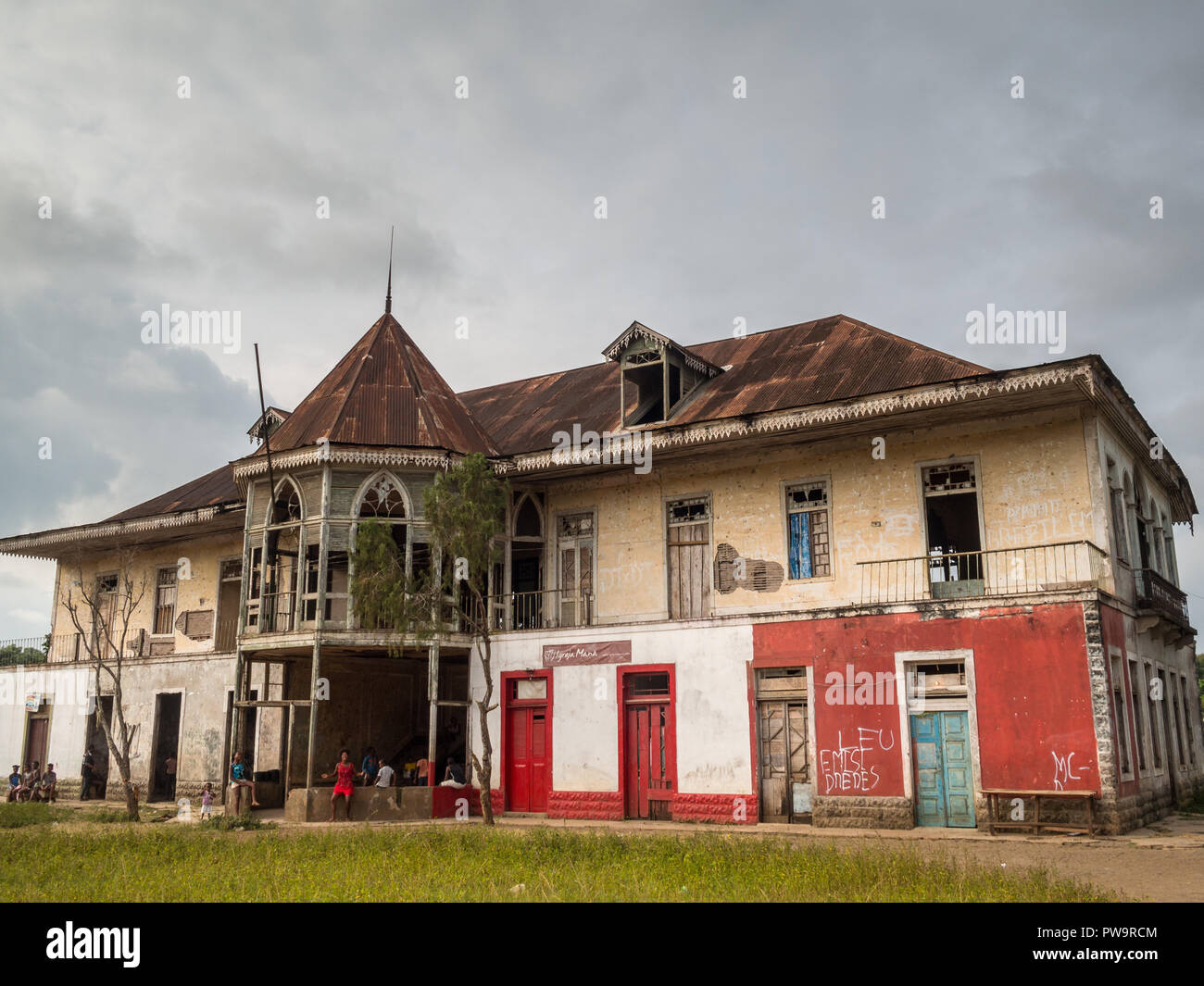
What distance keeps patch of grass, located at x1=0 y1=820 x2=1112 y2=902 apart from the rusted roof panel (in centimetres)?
1143

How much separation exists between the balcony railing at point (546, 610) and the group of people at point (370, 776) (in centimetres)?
291

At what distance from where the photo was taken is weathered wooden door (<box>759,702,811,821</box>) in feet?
55.5

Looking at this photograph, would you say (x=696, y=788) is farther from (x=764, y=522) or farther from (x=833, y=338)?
(x=833, y=338)

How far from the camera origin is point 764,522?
745 inches

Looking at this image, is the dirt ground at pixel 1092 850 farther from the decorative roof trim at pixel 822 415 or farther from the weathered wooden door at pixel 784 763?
the decorative roof trim at pixel 822 415

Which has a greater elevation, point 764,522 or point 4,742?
point 764,522

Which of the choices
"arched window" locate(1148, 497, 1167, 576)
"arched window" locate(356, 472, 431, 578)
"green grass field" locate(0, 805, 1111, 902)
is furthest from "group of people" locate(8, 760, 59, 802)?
"arched window" locate(1148, 497, 1167, 576)

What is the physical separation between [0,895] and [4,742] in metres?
21.1

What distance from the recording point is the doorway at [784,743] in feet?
55.7

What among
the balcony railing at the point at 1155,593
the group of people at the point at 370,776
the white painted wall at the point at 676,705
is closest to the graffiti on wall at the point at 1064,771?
the balcony railing at the point at 1155,593

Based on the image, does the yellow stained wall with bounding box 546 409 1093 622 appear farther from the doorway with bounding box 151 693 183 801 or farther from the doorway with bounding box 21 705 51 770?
the doorway with bounding box 21 705 51 770

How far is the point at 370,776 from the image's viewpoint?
67.9 ft
